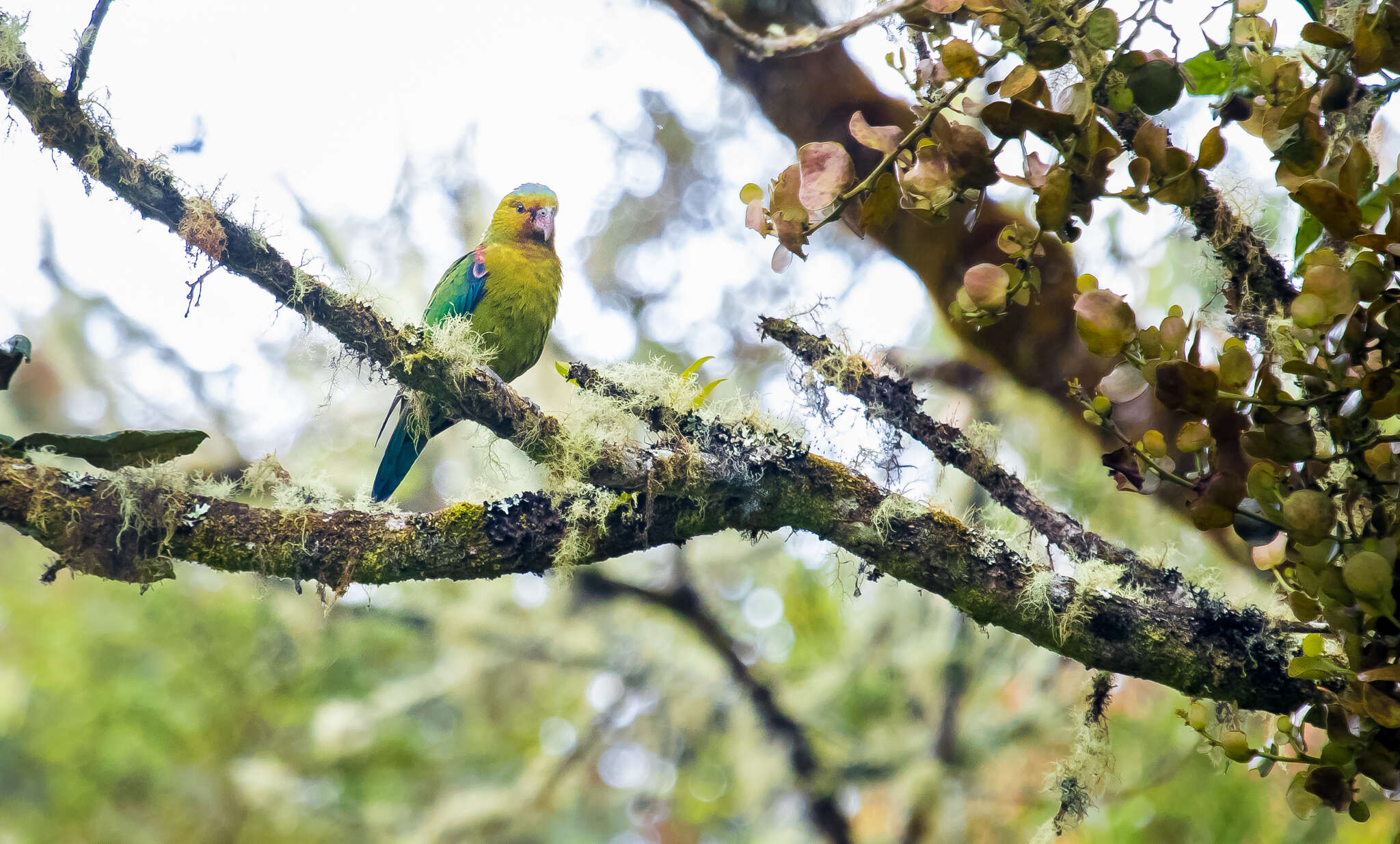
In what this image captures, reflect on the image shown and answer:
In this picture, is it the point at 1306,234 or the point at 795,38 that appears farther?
the point at 795,38

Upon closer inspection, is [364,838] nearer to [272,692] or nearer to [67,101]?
[272,692]

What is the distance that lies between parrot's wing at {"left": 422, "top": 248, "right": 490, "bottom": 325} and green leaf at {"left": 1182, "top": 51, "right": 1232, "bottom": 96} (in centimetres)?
137

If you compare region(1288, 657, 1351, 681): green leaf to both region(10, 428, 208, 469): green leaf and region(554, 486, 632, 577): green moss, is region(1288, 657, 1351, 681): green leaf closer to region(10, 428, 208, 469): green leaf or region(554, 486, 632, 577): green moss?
region(554, 486, 632, 577): green moss

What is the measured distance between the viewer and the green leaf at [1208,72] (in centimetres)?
82

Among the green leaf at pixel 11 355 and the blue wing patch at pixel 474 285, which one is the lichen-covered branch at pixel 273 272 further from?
the blue wing patch at pixel 474 285

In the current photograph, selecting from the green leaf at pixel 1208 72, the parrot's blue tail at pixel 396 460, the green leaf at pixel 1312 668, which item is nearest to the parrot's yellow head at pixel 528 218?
the parrot's blue tail at pixel 396 460

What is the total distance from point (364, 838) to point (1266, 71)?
3138mm

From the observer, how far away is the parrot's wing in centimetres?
178

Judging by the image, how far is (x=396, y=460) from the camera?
5.42 ft

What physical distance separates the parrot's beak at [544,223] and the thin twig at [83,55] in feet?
3.67

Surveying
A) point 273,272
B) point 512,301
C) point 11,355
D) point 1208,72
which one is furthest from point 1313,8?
point 512,301

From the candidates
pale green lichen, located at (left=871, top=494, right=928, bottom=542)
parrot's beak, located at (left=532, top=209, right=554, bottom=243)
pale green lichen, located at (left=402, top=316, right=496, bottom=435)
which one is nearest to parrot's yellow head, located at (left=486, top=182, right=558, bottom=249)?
parrot's beak, located at (left=532, top=209, right=554, bottom=243)

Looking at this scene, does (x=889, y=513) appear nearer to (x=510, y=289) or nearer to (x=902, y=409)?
(x=902, y=409)

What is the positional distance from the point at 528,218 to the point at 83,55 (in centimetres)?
115
